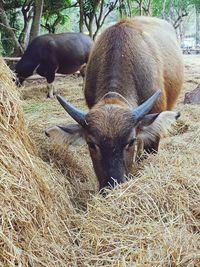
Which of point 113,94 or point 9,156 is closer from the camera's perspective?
point 9,156

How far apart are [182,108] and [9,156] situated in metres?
5.18

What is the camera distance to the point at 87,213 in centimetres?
336

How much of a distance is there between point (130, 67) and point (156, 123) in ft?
3.08

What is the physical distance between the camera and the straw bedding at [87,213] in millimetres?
2770

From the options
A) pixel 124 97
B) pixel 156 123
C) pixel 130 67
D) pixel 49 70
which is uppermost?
pixel 130 67

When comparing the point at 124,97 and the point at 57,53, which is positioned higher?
the point at 124,97

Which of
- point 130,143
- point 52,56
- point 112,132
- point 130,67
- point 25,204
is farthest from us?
point 52,56

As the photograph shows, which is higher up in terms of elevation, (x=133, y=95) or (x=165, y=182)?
(x=133, y=95)

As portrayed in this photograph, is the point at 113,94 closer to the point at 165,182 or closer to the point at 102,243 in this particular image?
the point at 165,182

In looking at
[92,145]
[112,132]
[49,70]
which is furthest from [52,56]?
[112,132]

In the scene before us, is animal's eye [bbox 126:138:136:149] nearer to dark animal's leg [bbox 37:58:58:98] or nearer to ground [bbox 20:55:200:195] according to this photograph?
ground [bbox 20:55:200:195]

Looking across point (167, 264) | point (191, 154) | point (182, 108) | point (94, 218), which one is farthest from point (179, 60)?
point (167, 264)

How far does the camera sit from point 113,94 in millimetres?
4273

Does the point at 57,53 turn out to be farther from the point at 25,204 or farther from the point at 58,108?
the point at 25,204
